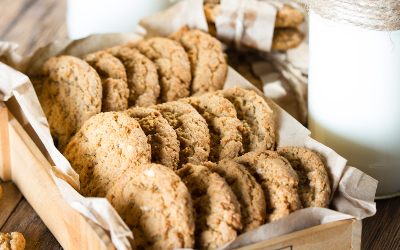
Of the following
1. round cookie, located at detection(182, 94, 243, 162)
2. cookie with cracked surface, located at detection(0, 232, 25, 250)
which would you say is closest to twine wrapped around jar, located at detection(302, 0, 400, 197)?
round cookie, located at detection(182, 94, 243, 162)

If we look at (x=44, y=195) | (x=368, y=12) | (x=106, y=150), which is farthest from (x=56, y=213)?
(x=368, y=12)

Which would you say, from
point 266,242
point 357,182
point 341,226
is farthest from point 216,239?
point 357,182

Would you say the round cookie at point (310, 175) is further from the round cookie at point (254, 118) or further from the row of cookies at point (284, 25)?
the row of cookies at point (284, 25)

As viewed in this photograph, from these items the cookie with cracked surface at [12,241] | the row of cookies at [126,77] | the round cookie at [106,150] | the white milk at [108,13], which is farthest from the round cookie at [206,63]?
the cookie with cracked surface at [12,241]

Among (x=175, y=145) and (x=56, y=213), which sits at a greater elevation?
(x=175, y=145)

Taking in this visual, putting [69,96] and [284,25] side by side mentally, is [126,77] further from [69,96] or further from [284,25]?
[284,25]

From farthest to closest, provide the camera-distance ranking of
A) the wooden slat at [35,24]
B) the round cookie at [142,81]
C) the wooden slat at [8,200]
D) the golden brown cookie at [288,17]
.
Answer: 1. the wooden slat at [35,24]
2. the golden brown cookie at [288,17]
3. the round cookie at [142,81]
4. the wooden slat at [8,200]

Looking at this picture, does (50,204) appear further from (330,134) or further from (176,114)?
(330,134)
